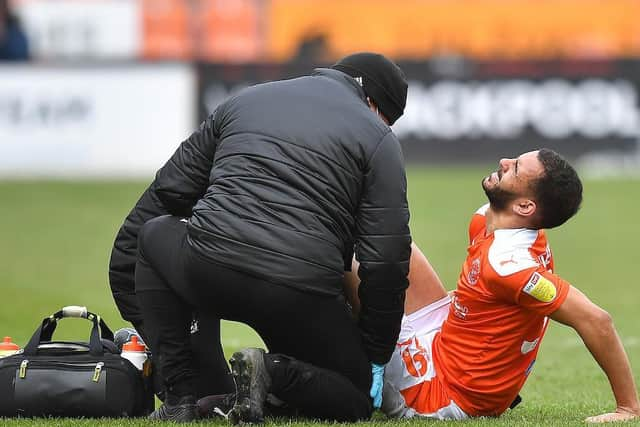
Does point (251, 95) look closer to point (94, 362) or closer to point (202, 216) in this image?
point (202, 216)

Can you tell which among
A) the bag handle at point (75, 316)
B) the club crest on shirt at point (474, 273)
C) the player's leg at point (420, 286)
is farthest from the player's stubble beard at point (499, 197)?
the bag handle at point (75, 316)

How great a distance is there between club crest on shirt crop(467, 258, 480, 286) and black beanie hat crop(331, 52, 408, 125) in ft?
2.32

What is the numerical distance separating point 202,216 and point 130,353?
29.5 inches

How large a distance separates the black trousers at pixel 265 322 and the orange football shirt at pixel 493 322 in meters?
0.42

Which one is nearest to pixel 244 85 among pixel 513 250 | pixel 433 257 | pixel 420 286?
pixel 433 257

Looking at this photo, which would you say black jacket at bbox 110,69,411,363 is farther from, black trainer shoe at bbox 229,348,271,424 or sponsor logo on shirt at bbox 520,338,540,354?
sponsor logo on shirt at bbox 520,338,540,354

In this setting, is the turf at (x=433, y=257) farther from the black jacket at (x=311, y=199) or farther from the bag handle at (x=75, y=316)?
the black jacket at (x=311, y=199)

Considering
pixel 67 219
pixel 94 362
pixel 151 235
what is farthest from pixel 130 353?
pixel 67 219

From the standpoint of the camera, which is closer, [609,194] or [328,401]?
[328,401]

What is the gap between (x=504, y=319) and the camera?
5.16m

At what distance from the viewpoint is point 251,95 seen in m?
5.12

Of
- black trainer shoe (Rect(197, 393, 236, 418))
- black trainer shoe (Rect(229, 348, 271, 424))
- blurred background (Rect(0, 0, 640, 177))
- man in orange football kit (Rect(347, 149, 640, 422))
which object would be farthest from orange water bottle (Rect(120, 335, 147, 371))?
blurred background (Rect(0, 0, 640, 177))

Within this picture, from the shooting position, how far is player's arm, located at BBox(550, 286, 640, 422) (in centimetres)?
491

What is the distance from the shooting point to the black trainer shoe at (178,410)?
5.05 m
